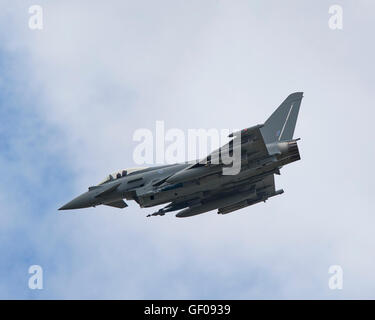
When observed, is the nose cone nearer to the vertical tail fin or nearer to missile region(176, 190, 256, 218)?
missile region(176, 190, 256, 218)

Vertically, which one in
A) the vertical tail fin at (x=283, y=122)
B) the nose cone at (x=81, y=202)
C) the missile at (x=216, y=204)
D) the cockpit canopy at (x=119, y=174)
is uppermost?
the vertical tail fin at (x=283, y=122)

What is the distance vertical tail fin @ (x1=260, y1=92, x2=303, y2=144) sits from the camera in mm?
33094

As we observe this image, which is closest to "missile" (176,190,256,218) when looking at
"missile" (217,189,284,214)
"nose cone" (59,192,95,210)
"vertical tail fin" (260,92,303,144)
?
"missile" (217,189,284,214)

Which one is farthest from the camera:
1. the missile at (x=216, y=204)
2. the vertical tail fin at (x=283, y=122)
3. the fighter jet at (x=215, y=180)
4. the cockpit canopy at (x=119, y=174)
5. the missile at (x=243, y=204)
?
the missile at (x=243, y=204)

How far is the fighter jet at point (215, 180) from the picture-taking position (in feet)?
100

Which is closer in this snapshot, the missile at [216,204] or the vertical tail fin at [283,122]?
the vertical tail fin at [283,122]

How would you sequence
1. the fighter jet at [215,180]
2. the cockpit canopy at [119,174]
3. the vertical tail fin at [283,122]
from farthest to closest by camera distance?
the cockpit canopy at [119,174] → the vertical tail fin at [283,122] → the fighter jet at [215,180]

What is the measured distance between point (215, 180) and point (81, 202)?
686cm

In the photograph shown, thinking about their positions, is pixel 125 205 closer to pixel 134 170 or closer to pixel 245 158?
pixel 134 170

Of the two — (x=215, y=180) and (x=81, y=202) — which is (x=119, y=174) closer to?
(x=81, y=202)

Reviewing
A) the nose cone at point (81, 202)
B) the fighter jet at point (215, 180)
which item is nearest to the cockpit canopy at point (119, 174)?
the fighter jet at point (215, 180)

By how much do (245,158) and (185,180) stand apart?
9.28 ft

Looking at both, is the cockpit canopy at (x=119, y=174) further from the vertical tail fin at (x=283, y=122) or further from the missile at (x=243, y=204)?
the vertical tail fin at (x=283, y=122)
